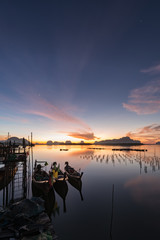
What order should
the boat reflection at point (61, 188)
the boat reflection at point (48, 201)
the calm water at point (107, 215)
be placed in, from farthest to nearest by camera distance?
1. the boat reflection at point (61, 188)
2. the boat reflection at point (48, 201)
3. the calm water at point (107, 215)

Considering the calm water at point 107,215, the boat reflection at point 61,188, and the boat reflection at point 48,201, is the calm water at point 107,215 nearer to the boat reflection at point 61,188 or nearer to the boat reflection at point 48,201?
the boat reflection at point 48,201

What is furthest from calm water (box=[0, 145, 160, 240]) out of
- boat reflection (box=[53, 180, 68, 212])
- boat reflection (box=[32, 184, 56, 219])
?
boat reflection (box=[53, 180, 68, 212])

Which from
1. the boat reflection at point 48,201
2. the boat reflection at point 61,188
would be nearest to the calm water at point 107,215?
the boat reflection at point 48,201

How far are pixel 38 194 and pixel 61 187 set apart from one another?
385cm

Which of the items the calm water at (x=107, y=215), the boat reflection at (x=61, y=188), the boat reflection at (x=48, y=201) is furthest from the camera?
the boat reflection at (x=61, y=188)

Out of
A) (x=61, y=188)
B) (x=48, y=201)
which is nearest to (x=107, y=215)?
(x=48, y=201)

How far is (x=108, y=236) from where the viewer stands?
1173cm

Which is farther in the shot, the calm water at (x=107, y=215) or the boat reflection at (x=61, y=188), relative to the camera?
the boat reflection at (x=61, y=188)

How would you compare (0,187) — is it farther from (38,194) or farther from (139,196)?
(139,196)

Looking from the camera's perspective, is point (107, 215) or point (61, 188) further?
point (61, 188)

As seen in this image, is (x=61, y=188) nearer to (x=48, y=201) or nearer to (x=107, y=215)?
(x=48, y=201)

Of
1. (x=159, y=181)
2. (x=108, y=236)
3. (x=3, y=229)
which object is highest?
(x=3, y=229)

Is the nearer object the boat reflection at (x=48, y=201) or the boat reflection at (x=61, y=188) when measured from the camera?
the boat reflection at (x=48, y=201)

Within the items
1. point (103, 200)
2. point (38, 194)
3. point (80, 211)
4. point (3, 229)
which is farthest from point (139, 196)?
point (3, 229)
